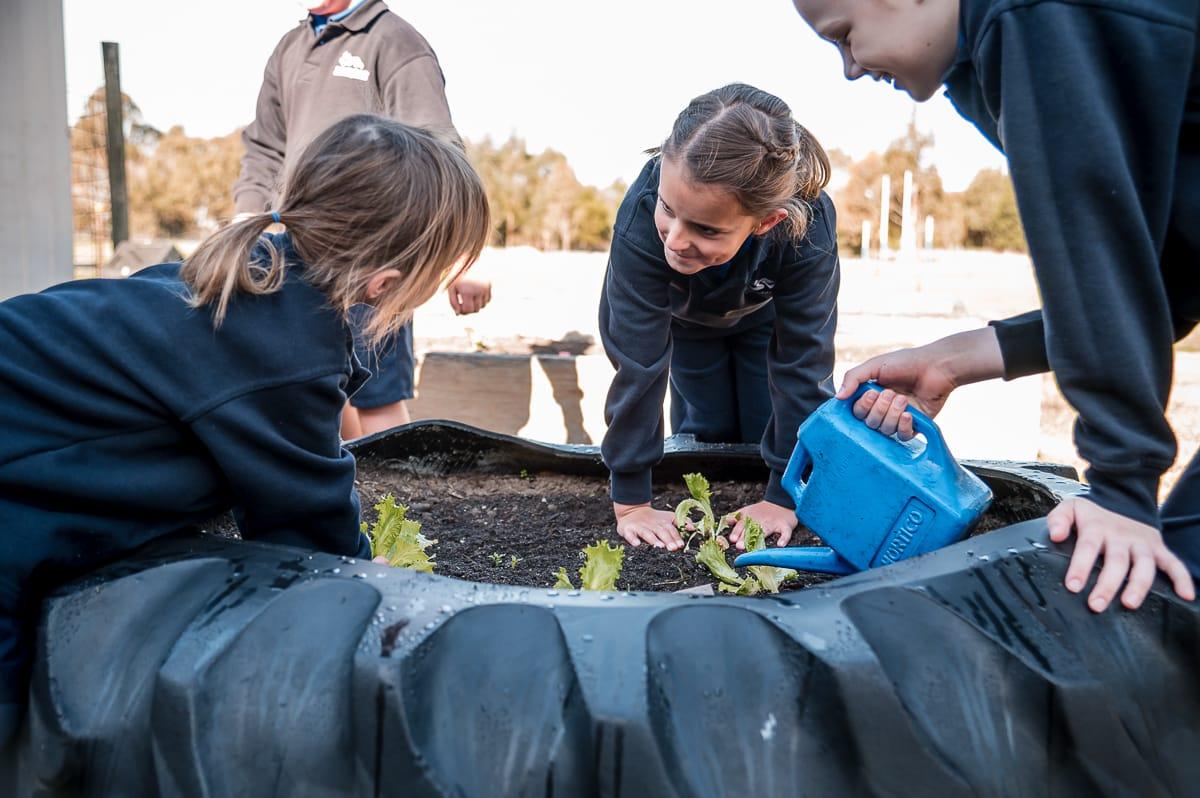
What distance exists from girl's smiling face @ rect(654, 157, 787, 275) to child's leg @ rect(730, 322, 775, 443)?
2.95ft

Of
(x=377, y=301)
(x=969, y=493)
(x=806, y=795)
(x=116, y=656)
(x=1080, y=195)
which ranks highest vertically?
(x=1080, y=195)

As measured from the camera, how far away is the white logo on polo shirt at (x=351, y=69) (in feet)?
10.4

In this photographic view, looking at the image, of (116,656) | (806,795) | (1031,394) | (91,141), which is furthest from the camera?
(91,141)

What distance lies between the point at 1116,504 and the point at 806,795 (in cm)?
54

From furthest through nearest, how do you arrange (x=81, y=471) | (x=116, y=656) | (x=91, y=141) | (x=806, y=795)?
(x=91, y=141), (x=81, y=471), (x=116, y=656), (x=806, y=795)

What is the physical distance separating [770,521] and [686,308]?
60 centimetres

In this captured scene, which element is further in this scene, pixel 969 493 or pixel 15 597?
pixel 969 493

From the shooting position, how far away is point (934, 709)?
114cm

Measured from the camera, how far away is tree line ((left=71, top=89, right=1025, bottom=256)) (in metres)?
36.2

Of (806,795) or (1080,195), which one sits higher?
(1080,195)

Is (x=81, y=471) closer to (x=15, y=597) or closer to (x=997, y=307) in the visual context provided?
(x=15, y=597)

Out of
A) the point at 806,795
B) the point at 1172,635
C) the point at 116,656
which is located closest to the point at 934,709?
the point at 806,795

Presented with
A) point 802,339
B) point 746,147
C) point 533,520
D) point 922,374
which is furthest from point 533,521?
point 922,374

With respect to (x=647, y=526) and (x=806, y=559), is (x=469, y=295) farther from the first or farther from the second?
(x=806, y=559)
